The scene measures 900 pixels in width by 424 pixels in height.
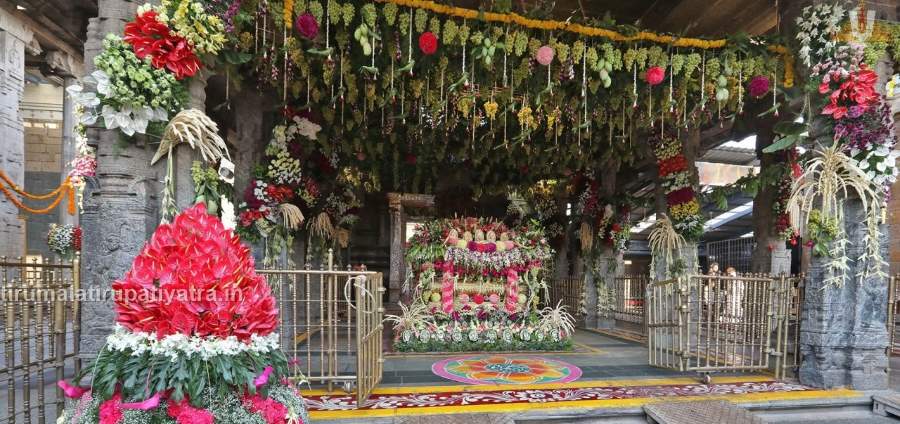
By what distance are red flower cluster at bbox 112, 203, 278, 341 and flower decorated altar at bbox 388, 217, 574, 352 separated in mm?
4084

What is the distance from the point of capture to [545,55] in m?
4.49

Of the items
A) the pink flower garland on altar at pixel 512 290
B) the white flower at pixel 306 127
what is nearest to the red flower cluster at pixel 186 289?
the white flower at pixel 306 127

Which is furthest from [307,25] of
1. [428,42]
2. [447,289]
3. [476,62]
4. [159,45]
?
[447,289]

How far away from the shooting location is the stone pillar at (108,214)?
2.71 m

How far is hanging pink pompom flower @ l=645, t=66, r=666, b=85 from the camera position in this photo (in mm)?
4703

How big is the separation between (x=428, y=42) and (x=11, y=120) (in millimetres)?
9810

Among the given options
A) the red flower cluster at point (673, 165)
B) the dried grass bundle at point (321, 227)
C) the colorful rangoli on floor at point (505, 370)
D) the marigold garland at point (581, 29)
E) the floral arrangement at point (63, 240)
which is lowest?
the colorful rangoli on floor at point (505, 370)

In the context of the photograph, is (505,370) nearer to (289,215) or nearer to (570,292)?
(289,215)

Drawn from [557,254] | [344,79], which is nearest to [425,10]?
[344,79]

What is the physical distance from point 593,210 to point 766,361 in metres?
4.44

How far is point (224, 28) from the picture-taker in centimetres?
302

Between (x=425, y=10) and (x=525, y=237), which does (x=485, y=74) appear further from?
(x=525, y=237)

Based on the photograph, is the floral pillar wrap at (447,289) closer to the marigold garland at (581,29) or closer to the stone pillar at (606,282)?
the marigold garland at (581,29)

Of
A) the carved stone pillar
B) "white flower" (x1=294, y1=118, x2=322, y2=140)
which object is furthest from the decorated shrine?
the carved stone pillar
